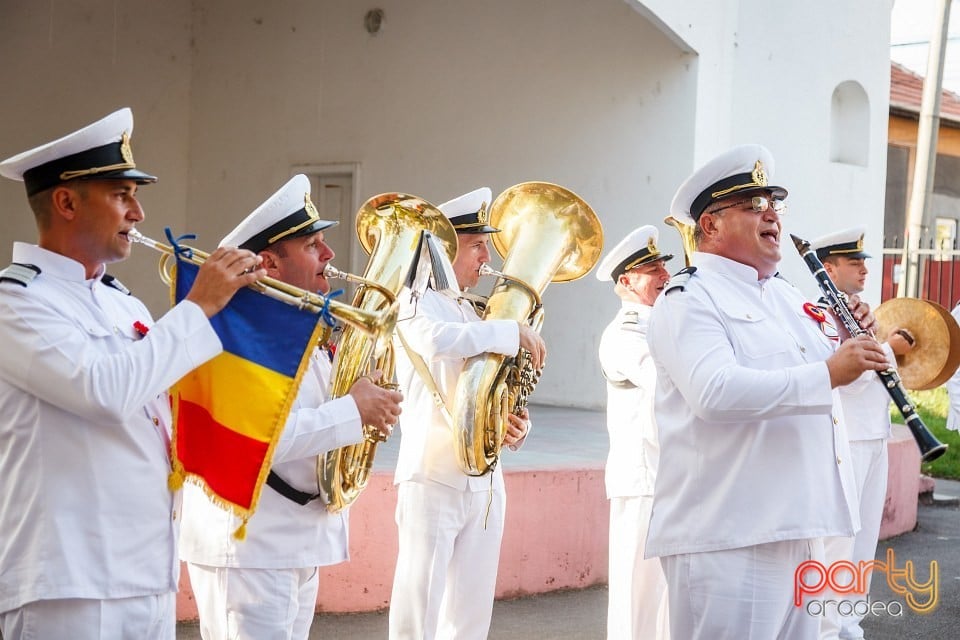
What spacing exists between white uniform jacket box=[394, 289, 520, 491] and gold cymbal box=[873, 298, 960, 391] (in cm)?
232

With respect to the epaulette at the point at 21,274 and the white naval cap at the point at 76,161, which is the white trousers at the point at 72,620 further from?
the white naval cap at the point at 76,161

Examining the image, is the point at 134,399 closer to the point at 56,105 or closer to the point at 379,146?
the point at 379,146

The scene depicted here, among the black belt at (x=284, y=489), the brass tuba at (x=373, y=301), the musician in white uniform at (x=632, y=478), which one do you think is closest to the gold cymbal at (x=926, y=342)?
the musician in white uniform at (x=632, y=478)

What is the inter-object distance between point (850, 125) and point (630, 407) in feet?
24.1

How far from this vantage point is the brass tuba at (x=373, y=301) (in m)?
3.75

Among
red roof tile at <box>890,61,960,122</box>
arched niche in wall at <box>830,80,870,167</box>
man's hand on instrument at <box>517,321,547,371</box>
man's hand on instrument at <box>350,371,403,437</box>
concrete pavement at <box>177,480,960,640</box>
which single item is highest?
red roof tile at <box>890,61,960,122</box>

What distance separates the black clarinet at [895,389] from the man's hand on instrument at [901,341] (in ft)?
6.24

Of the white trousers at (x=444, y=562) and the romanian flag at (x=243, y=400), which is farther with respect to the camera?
the white trousers at (x=444, y=562)

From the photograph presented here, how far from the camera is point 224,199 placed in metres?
13.5

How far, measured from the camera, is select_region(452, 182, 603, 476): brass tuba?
4.71 meters

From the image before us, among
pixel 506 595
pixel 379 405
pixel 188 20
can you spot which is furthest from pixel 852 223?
pixel 379 405

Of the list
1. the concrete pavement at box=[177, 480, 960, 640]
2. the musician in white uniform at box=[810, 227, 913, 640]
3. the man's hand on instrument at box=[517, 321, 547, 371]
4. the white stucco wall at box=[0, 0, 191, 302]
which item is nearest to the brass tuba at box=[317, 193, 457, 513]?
the man's hand on instrument at box=[517, 321, 547, 371]

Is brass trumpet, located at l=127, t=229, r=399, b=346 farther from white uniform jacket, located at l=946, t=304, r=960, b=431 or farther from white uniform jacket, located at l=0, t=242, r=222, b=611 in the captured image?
white uniform jacket, located at l=946, t=304, r=960, b=431

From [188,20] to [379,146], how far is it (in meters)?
3.24
